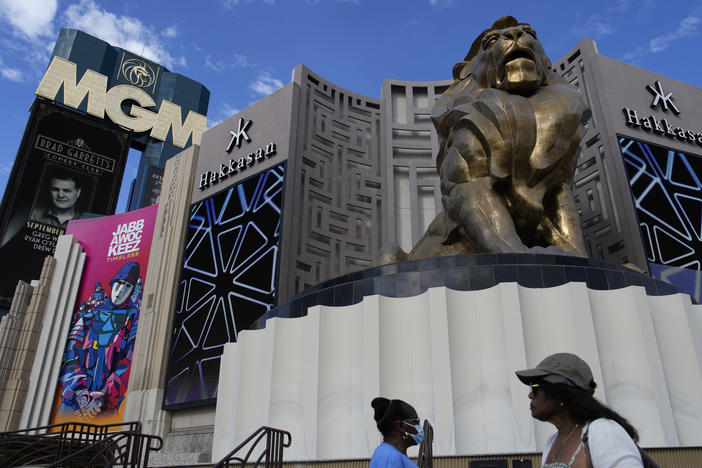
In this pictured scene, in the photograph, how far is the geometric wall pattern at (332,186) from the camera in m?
18.2

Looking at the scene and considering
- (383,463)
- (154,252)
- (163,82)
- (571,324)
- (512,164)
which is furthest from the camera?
(163,82)

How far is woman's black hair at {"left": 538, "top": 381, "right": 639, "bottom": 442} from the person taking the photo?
1.75 metres

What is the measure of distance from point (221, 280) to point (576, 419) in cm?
1701

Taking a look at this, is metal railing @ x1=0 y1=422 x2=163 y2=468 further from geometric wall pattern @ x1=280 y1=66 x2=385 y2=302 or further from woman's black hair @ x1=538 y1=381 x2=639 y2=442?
geometric wall pattern @ x1=280 y1=66 x2=385 y2=302

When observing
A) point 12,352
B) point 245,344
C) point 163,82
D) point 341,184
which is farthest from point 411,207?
point 163,82

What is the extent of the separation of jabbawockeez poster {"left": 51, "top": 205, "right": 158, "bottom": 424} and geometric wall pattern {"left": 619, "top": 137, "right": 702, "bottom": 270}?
54.3ft

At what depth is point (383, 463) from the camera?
8.27 ft

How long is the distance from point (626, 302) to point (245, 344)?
15.7ft

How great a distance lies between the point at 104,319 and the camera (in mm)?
20703

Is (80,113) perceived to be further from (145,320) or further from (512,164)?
(512,164)

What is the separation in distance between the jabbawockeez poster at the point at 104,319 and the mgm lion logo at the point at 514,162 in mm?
14135

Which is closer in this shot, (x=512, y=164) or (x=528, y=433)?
(x=528, y=433)

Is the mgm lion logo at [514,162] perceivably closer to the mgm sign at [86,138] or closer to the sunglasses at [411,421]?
the sunglasses at [411,421]

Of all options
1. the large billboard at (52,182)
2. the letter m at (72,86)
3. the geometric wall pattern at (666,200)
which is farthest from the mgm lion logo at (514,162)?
the letter m at (72,86)
